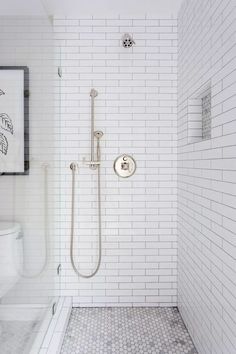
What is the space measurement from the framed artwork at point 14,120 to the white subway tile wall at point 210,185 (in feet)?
3.70

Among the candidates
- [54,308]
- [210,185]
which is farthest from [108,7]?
[54,308]

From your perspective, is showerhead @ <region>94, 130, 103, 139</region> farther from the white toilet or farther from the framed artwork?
the white toilet

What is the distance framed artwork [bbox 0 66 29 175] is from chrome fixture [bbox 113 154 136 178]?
0.83 metres

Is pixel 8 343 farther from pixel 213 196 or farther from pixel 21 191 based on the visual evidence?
pixel 213 196

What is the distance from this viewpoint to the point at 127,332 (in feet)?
6.91

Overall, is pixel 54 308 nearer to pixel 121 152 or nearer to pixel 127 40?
pixel 121 152

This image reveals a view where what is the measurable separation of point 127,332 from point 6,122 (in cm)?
168

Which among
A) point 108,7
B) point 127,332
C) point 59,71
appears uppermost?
point 108,7

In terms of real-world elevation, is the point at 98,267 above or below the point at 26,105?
below

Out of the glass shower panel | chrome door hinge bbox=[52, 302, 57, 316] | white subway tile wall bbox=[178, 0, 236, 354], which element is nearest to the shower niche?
white subway tile wall bbox=[178, 0, 236, 354]

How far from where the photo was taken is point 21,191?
1753 mm

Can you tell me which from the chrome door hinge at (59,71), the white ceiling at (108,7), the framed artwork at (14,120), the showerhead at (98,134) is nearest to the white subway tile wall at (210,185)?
the white ceiling at (108,7)

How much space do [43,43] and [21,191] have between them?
1.13m

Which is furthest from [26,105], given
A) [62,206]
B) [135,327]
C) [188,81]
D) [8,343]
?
[135,327]
